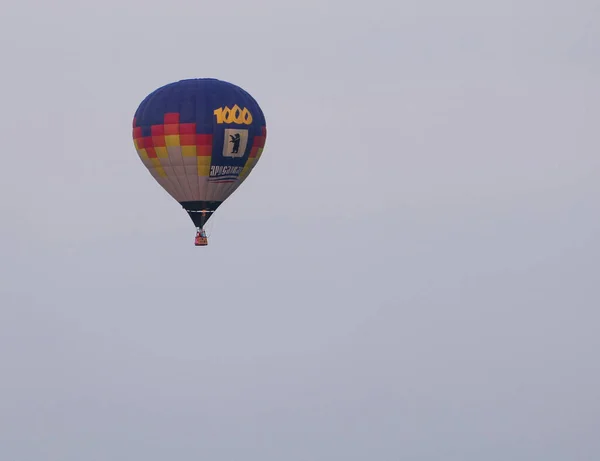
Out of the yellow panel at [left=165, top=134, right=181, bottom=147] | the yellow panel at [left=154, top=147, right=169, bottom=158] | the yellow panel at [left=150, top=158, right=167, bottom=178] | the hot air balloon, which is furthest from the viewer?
the yellow panel at [left=150, top=158, right=167, bottom=178]

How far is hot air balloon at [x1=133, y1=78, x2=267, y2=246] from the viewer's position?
146 m

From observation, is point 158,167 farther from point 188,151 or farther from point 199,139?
point 199,139

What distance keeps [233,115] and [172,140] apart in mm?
3124

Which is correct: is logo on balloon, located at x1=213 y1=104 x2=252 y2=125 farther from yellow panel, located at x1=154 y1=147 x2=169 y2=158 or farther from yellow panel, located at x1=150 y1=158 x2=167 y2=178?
yellow panel, located at x1=150 y1=158 x2=167 y2=178

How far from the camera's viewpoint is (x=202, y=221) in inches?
5861

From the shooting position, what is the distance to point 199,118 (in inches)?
5763

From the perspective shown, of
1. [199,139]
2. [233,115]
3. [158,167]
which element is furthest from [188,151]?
[233,115]

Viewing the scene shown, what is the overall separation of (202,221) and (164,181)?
2663 millimetres

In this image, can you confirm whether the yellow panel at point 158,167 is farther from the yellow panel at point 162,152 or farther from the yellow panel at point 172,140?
the yellow panel at point 172,140

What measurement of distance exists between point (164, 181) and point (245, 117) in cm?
510

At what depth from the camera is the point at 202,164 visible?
482 ft

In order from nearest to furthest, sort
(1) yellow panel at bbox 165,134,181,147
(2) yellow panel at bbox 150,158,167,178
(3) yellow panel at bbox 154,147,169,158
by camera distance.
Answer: (1) yellow panel at bbox 165,134,181,147, (3) yellow panel at bbox 154,147,169,158, (2) yellow panel at bbox 150,158,167,178

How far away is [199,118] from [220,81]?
2.71 metres

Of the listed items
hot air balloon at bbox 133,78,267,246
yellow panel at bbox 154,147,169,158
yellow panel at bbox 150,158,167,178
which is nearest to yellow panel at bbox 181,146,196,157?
hot air balloon at bbox 133,78,267,246
